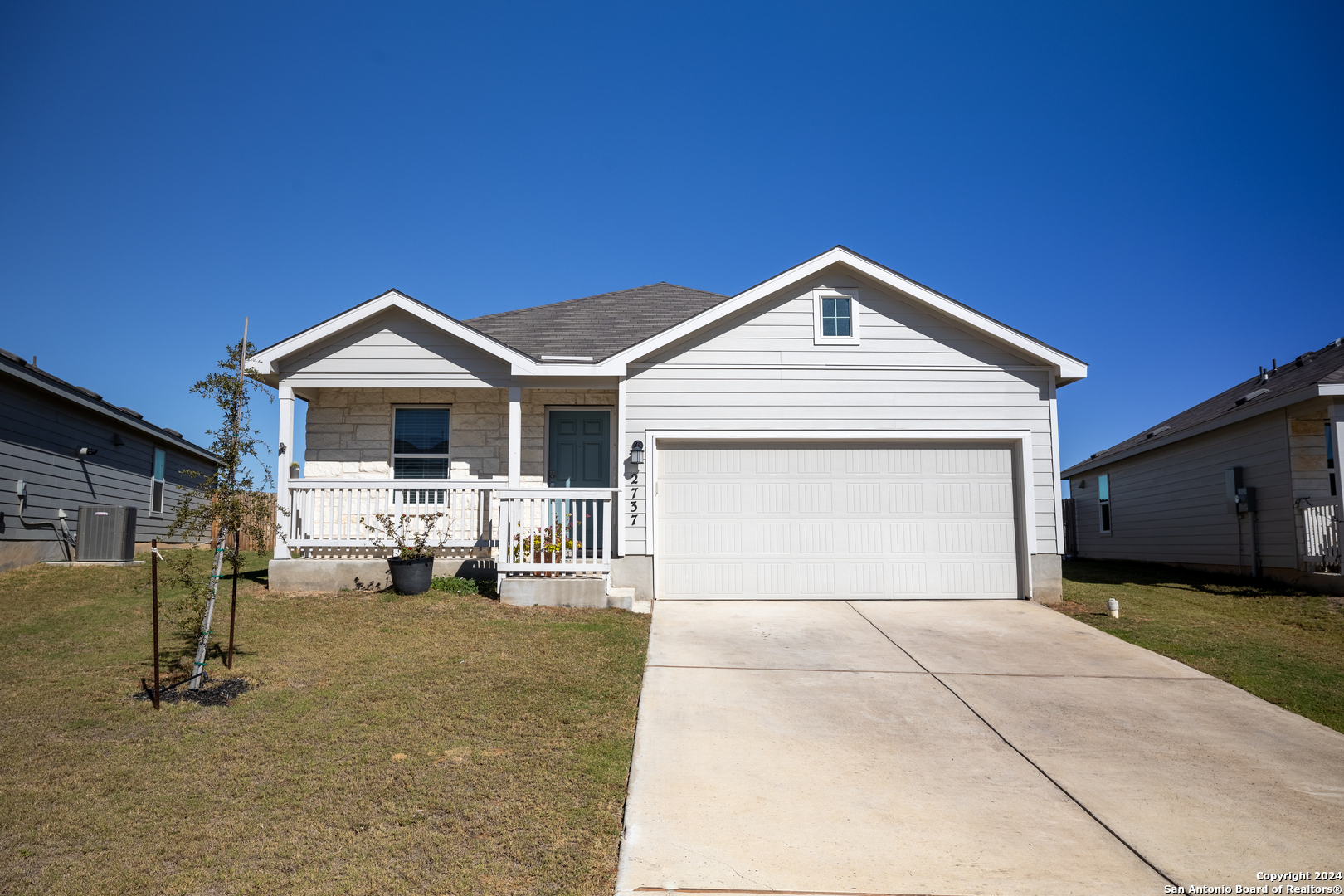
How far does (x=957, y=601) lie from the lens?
9.70 m

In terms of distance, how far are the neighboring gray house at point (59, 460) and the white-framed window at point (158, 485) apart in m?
0.05

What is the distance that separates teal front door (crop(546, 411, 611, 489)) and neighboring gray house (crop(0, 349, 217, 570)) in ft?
16.5

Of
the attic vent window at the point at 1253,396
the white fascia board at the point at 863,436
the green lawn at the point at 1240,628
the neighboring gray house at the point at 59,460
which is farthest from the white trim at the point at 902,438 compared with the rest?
the neighboring gray house at the point at 59,460

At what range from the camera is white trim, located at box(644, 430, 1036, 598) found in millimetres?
9727

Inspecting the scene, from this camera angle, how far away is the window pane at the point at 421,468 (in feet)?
36.6

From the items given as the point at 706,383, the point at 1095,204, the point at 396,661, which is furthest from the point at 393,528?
the point at 1095,204

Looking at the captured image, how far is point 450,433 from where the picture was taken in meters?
11.2

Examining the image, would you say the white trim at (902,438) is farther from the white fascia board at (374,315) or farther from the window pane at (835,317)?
the white fascia board at (374,315)

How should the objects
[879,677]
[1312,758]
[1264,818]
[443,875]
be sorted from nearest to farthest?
[443,875]
[1264,818]
[1312,758]
[879,677]

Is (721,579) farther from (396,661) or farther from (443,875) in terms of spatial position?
(443,875)

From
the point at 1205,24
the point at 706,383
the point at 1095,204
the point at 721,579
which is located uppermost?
the point at 1205,24

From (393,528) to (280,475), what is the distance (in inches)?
65.0

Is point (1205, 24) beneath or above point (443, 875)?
above

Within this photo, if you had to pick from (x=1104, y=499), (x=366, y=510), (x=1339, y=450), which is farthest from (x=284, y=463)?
(x=1104, y=499)
